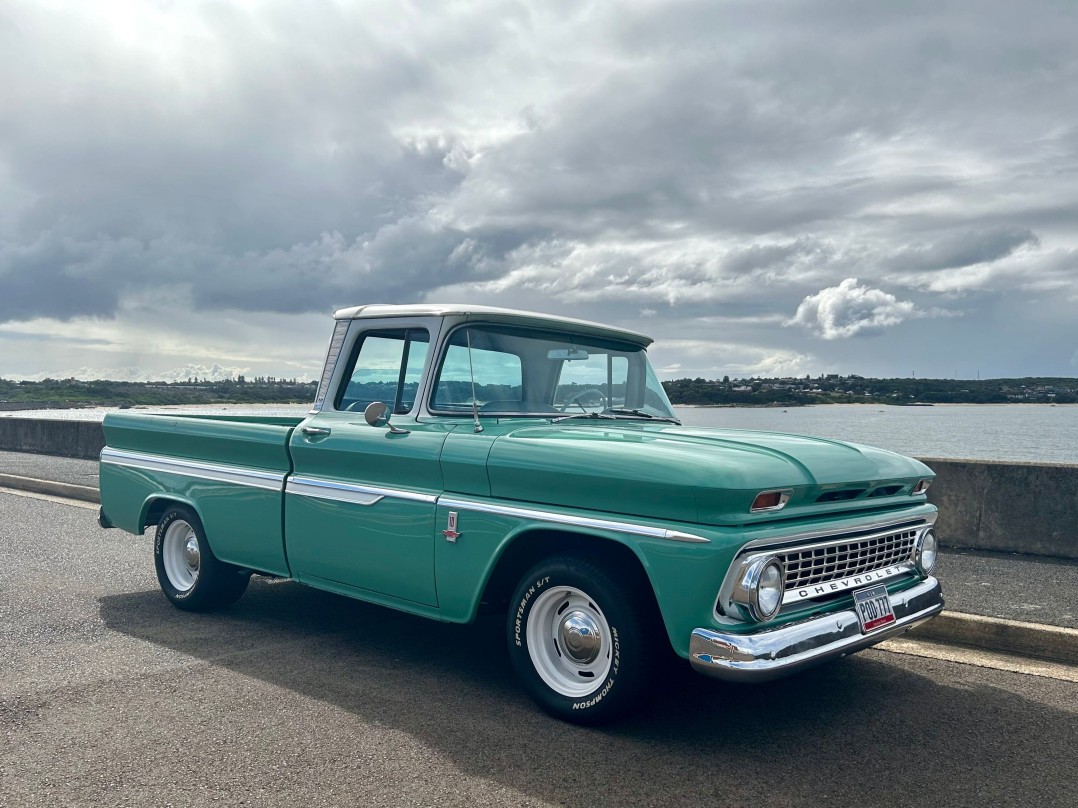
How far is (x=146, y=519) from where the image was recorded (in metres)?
6.35

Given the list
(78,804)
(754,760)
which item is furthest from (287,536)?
(754,760)

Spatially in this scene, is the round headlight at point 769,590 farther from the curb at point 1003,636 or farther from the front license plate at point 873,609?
the curb at point 1003,636

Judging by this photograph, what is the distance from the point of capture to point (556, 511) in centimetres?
402

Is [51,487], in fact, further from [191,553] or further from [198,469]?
[198,469]

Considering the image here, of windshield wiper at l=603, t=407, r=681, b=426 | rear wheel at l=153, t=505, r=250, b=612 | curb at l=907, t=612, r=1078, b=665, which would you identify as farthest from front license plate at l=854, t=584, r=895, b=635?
rear wheel at l=153, t=505, r=250, b=612

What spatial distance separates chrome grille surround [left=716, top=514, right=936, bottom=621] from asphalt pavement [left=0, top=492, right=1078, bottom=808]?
621 mm

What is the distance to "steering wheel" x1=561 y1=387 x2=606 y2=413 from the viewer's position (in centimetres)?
515

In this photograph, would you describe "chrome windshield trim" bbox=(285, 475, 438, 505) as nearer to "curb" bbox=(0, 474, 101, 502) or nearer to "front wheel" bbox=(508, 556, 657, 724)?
"front wheel" bbox=(508, 556, 657, 724)

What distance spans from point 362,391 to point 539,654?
75.3 inches

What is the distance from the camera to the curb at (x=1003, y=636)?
520 cm

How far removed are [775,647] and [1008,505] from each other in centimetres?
527

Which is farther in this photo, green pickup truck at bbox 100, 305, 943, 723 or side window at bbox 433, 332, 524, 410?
side window at bbox 433, 332, 524, 410

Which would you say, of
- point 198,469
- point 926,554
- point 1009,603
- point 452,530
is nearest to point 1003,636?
point 1009,603

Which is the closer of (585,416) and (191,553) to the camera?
(585,416)
